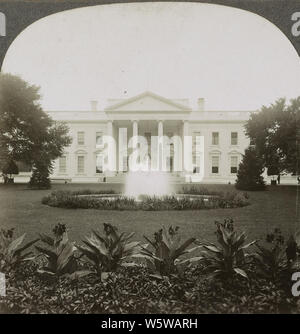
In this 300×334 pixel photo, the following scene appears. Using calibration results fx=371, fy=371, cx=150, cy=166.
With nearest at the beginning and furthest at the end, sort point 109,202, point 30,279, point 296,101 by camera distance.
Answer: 1. point 30,279
2. point 296,101
3. point 109,202

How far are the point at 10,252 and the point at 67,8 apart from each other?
2.99 meters

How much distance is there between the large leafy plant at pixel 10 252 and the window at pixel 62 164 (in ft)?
3.80

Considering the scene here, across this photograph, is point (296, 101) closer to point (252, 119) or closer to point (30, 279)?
point (252, 119)

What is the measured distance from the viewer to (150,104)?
17.9 ft

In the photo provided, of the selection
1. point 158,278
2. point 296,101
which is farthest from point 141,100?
point 158,278

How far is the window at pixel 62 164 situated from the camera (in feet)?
17.1

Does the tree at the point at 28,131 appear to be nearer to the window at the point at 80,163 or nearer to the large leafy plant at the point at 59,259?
the window at the point at 80,163

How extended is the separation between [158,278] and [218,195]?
1.49 metres

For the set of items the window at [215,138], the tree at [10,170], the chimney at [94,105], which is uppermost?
the chimney at [94,105]

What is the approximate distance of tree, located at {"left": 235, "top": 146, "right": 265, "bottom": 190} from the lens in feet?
16.1

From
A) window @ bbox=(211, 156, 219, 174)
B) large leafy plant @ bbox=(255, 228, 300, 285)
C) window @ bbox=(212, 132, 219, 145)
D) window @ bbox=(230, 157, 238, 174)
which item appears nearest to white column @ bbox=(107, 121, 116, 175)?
window @ bbox=(211, 156, 219, 174)

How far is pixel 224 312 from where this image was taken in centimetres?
402

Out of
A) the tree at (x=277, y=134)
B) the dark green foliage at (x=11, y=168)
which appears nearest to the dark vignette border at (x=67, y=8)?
the tree at (x=277, y=134)
